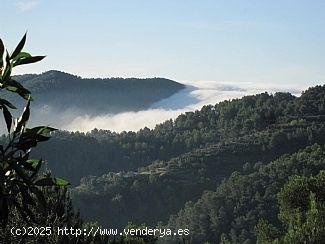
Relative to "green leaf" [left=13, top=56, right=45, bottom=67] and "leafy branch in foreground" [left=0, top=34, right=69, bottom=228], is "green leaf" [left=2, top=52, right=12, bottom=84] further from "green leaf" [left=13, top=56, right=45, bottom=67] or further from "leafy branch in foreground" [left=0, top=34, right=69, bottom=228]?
"green leaf" [left=13, top=56, right=45, bottom=67]

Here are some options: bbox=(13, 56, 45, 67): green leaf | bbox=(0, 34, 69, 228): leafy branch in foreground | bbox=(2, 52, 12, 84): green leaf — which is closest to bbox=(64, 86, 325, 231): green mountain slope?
bbox=(0, 34, 69, 228): leafy branch in foreground

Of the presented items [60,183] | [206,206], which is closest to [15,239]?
[60,183]

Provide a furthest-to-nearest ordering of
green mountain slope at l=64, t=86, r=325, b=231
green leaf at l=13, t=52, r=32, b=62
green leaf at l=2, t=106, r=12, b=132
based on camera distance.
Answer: green mountain slope at l=64, t=86, r=325, b=231 → green leaf at l=2, t=106, r=12, b=132 → green leaf at l=13, t=52, r=32, b=62

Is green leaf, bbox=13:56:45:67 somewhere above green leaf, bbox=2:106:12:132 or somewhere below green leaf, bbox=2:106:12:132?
above

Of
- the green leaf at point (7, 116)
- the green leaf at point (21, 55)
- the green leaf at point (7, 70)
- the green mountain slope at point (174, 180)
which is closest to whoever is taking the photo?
the green leaf at point (7, 70)

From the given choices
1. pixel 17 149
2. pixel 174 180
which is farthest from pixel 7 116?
pixel 174 180

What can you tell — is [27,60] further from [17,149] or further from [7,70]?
[17,149]

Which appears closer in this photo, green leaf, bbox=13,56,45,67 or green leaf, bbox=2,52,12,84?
green leaf, bbox=2,52,12,84

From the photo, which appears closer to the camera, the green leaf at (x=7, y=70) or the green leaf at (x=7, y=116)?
the green leaf at (x=7, y=70)

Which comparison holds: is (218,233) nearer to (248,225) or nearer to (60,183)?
(248,225)

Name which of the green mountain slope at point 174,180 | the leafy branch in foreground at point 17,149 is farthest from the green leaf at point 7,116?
the green mountain slope at point 174,180

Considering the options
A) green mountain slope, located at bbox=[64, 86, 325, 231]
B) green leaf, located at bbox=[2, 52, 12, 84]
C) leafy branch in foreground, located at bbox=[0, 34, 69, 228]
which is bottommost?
green mountain slope, located at bbox=[64, 86, 325, 231]

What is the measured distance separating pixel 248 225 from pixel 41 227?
4427 inches

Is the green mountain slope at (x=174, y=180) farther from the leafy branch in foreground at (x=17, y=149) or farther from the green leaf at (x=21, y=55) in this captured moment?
the green leaf at (x=21, y=55)
